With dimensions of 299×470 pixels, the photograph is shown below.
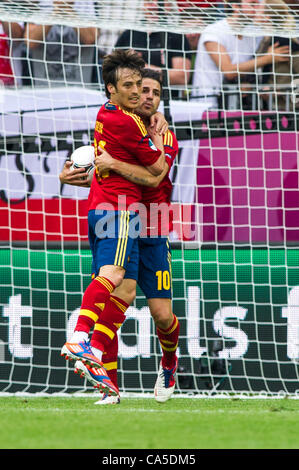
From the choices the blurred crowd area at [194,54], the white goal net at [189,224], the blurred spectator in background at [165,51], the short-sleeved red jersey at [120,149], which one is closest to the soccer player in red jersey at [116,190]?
the short-sleeved red jersey at [120,149]

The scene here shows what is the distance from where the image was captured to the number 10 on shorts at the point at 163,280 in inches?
217

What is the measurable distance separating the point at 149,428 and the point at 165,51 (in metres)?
5.05

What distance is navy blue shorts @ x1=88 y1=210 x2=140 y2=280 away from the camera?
4816 millimetres

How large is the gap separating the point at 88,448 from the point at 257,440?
71cm

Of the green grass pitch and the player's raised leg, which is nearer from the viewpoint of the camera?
the green grass pitch

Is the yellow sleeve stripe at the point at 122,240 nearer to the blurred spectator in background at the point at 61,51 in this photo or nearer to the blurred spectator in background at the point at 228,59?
the blurred spectator in background at the point at 228,59

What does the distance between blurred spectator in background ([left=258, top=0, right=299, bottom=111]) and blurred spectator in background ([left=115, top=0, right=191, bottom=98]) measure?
75 centimetres

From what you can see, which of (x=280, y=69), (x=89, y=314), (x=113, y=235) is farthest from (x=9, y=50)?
(x=89, y=314)

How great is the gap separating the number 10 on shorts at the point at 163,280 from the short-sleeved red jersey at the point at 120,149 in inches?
25.4

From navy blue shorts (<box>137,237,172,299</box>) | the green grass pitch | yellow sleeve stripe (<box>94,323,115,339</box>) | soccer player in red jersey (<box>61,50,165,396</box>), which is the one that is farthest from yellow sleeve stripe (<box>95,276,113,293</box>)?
navy blue shorts (<box>137,237,172,299</box>)

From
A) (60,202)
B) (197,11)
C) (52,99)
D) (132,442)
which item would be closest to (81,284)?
(60,202)

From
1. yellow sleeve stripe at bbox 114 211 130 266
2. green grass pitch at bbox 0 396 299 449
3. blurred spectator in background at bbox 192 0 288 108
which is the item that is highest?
blurred spectator in background at bbox 192 0 288 108

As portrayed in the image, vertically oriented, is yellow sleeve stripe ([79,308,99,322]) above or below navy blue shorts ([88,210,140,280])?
below

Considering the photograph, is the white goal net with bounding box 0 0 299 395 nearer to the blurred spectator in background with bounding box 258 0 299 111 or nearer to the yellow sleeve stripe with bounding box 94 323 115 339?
the blurred spectator in background with bounding box 258 0 299 111
